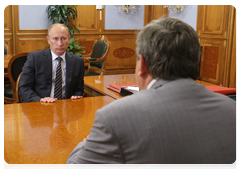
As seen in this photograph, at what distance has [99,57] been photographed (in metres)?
5.46

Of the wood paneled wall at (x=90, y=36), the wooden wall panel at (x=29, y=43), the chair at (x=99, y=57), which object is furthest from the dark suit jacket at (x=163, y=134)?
the wooden wall panel at (x=29, y=43)

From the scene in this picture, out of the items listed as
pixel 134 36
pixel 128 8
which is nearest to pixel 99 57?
pixel 134 36

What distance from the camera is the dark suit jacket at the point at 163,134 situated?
0.80 meters

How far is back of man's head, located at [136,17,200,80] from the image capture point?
2.86 feet

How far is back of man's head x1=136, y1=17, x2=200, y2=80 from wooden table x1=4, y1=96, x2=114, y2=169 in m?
0.57

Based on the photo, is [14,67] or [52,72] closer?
[52,72]

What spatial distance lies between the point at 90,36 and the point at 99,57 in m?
2.19

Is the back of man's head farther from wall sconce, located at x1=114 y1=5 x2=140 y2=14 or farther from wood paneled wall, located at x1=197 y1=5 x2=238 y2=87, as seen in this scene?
wall sconce, located at x1=114 y1=5 x2=140 y2=14

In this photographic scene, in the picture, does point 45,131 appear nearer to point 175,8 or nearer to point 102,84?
point 102,84

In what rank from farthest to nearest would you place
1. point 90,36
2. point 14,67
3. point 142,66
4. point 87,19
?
point 90,36
point 87,19
point 14,67
point 142,66

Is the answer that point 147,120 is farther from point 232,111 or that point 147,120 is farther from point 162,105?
point 232,111

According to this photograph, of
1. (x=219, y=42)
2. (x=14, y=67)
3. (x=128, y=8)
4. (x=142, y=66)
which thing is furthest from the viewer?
(x=128, y=8)

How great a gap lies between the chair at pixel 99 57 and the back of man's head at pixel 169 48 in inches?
172

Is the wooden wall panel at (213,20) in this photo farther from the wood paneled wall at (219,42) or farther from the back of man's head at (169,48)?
the back of man's head at (169,48)
